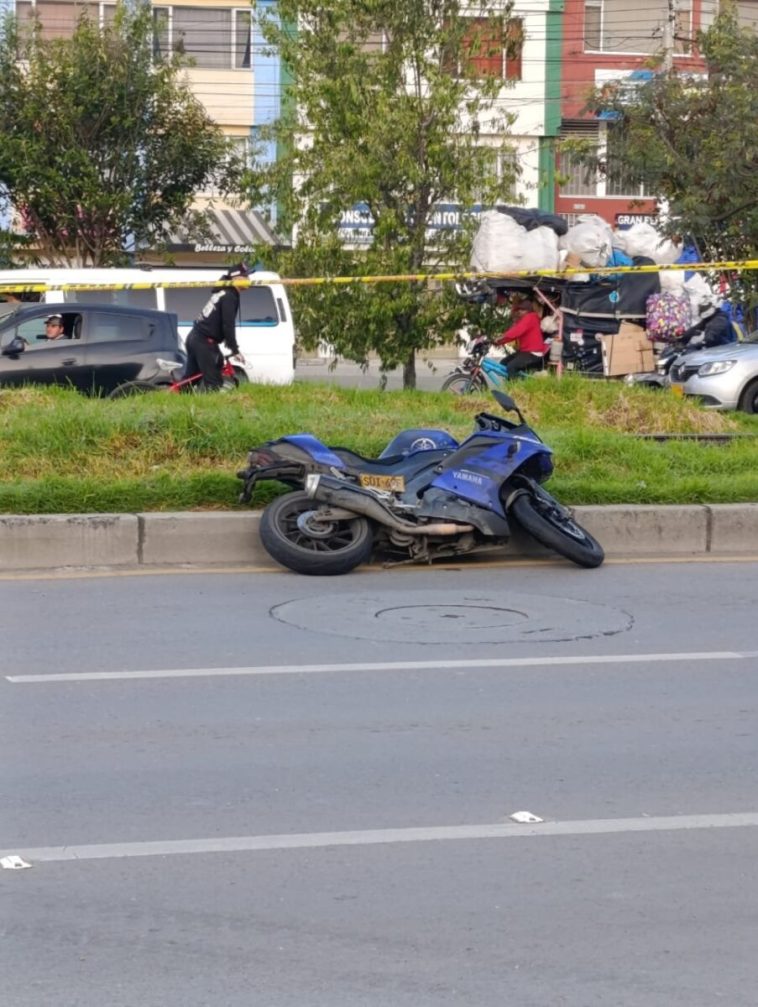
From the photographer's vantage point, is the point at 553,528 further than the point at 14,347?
No

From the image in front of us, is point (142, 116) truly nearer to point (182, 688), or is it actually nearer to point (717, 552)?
point (717, 552)

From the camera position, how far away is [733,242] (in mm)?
20531

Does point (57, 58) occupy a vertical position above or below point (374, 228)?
above

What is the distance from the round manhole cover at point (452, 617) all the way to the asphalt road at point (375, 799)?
0.02 meters

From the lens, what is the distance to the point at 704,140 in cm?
2055

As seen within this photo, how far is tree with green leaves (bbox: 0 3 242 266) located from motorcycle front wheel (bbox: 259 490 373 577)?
21.0m

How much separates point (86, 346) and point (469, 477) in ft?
27.8

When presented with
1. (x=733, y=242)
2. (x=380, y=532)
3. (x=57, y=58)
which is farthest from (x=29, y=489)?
(x=57, y=58)

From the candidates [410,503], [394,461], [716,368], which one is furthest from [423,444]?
[716,368]

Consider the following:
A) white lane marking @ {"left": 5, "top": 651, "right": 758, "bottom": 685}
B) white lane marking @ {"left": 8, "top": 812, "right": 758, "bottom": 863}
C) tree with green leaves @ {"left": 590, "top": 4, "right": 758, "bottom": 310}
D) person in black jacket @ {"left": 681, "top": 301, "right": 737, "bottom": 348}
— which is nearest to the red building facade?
tree with green leaves @ {"left": 590, "top": 4, "right": 758, "bottom": 310}

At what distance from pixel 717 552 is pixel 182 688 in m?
4.98

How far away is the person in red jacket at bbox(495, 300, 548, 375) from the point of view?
1880cm

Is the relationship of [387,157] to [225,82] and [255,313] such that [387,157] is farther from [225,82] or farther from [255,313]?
[225,82]

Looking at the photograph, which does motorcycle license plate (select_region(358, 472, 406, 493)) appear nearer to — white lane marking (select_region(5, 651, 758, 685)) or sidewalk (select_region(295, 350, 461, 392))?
white lane marking (select_region(5, 651, 758, 685))
